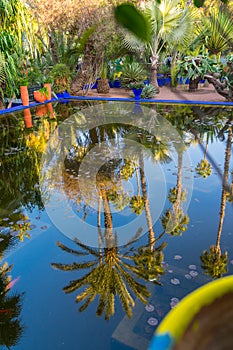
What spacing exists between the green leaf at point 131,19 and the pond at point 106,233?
1134 millimetres

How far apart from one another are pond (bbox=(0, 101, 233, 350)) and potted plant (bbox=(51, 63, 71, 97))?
675cm

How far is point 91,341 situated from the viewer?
2363 mm

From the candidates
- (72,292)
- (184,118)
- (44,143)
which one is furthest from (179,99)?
(72,292)

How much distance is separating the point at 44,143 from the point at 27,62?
7158 mm

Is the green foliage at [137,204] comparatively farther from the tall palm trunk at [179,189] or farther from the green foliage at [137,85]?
the green foliage at [137,85]

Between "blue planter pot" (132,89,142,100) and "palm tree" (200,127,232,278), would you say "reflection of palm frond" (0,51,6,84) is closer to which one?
"blue planter pot" (132,89,142,100)

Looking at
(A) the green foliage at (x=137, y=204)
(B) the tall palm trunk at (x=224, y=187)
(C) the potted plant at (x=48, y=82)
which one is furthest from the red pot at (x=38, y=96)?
(A) the green foliage at (x=137, y=204)

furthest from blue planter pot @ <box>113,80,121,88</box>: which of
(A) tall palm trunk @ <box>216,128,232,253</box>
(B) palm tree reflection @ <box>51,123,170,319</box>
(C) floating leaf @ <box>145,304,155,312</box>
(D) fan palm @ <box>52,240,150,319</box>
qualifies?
(C) floating leaf @ <box>145,304,155,312</box>

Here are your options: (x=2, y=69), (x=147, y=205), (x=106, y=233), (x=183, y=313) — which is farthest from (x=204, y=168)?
(x=2, y=69)

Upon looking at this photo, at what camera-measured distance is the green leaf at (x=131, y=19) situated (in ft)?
3.52

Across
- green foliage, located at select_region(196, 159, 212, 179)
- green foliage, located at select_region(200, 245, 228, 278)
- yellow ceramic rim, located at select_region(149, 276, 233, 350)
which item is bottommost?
green foliage, located at select_region(200, 245, 228, 278)

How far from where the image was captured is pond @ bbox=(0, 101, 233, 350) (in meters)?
2.56

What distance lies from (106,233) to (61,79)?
11695mm

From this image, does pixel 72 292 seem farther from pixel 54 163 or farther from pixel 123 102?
pixel 123 102
